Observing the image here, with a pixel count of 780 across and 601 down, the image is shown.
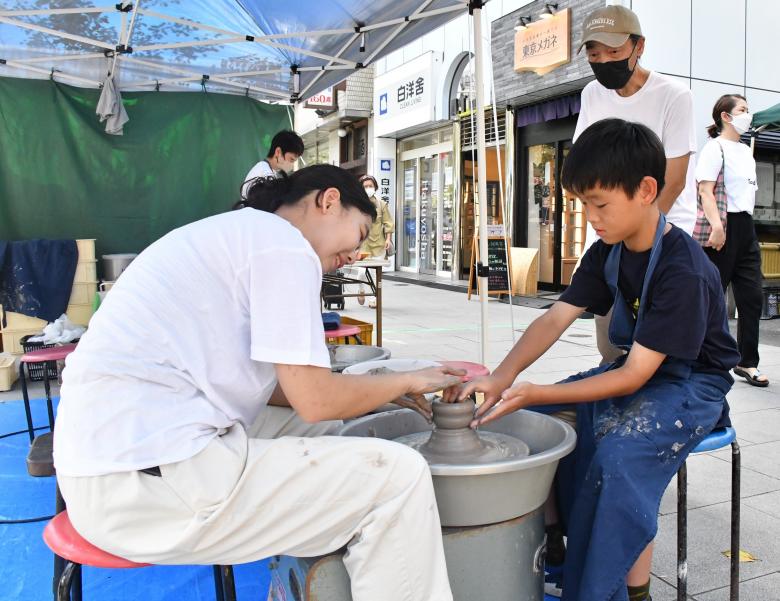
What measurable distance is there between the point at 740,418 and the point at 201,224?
3403mm

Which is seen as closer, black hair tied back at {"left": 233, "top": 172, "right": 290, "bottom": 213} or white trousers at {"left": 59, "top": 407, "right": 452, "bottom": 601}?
white trousers at {"left": 59, "top": 407, "right": 452, "bottom": 601}

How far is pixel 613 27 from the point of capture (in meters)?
2.28

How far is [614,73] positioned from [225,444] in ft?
6.31

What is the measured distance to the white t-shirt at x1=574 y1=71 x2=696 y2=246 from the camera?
7.82 ft

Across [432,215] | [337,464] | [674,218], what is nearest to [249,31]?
[674,218]

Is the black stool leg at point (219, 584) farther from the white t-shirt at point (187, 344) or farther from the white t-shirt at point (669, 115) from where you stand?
the white t-shirt at point (669, 115)

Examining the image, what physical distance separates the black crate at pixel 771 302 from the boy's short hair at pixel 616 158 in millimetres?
6808

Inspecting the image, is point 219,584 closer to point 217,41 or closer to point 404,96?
point 217,41

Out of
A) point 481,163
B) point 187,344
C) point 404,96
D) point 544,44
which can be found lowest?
point 187,344

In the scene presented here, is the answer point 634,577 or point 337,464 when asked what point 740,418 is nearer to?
point 634,577

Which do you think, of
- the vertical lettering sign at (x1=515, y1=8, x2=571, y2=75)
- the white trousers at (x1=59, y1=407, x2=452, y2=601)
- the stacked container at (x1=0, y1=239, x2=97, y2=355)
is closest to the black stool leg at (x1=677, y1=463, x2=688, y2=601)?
the white trousers at (x1=59, y1=407, x2=452, y2=601)

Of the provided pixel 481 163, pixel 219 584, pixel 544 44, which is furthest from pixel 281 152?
pixel 544 44

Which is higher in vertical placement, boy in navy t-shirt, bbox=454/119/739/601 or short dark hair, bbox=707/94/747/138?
short dark hair, bbox=707/94/747/138

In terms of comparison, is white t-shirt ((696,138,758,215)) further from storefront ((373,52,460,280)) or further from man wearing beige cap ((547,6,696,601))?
storefront ((373,52,460,280))
